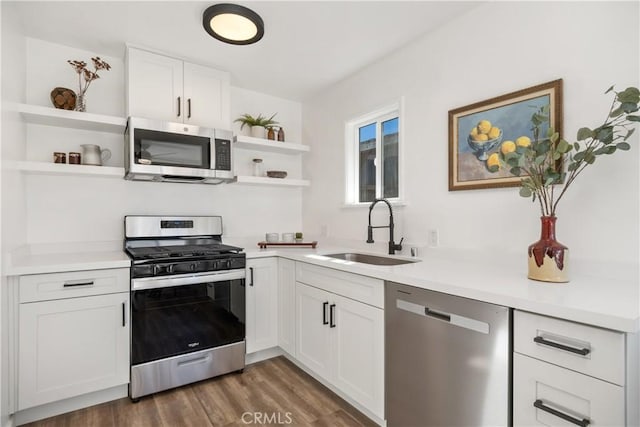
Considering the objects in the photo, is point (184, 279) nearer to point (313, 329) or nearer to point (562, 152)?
point (313, 329)

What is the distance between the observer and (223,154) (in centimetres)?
263

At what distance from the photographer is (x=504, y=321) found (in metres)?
1.19

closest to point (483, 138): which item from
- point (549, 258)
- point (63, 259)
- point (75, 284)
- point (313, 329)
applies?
point (549, 258)

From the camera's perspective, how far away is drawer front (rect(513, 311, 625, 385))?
944 millimetres

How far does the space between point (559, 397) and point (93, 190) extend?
3054mm

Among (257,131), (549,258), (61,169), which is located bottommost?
(549,258)

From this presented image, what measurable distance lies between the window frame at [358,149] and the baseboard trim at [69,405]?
2191 millimetres

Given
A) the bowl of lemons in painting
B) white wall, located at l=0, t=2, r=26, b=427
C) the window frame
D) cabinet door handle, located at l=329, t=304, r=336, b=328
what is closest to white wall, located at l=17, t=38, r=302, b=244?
white wall, located at l=0, t=2, r=26, b=427

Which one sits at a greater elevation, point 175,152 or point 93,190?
point 175,152

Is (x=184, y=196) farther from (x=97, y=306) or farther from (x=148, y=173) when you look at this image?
(x=97, y=306)

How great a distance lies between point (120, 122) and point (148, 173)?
0.45 m

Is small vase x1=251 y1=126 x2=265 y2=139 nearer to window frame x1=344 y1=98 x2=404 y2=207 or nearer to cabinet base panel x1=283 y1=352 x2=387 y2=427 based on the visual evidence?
window frame x1=344 y1=98 x2=404 y2=207

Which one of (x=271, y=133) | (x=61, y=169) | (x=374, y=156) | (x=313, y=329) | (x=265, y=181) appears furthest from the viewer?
(x=271, y=133)

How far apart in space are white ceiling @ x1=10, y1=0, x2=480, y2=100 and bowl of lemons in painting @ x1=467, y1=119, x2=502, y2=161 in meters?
0.75
